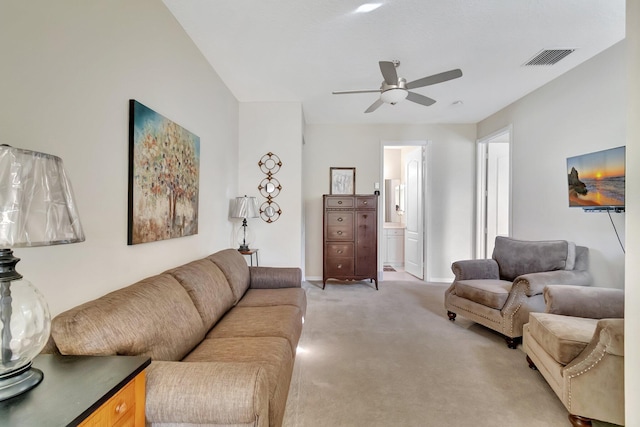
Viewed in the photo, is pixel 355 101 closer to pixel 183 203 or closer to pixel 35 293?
pixel 183 203

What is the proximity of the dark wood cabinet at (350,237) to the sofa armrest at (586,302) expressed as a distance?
2.40 metres

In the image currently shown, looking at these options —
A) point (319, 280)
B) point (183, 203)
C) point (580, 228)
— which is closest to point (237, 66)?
point (183, 203)

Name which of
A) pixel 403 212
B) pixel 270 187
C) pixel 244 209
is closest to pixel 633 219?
pixel 244 209

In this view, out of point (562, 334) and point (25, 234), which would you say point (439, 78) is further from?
point (25, 234)

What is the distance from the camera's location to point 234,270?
2.46 m

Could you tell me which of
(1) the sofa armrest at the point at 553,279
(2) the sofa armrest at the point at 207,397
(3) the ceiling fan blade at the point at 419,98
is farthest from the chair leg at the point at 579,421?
(3) the ceiling fan blade at the point at 419,98

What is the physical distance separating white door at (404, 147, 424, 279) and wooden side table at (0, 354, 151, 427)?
15.1ft

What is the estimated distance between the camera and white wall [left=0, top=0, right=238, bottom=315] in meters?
1.07

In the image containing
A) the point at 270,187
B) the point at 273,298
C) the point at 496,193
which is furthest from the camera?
the point at 496,193

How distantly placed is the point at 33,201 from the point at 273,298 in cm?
189

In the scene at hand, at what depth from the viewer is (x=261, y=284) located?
109 inches

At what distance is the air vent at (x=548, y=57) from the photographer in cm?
259

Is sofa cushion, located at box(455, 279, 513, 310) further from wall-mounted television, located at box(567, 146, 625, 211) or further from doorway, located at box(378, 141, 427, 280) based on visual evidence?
doorway, located at box(378, 141, 427, 280)

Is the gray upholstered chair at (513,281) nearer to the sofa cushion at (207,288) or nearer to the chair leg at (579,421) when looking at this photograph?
the chair leg at (579,421)
